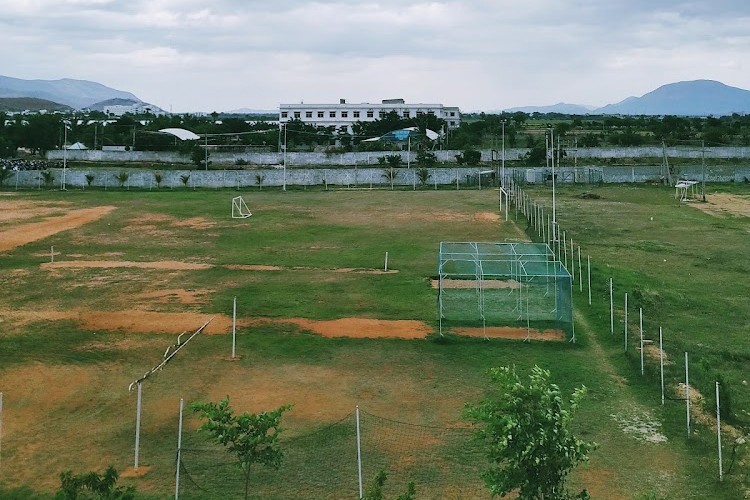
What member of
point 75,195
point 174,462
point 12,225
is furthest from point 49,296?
point 75,195

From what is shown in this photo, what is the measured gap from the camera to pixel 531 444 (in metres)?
8.30

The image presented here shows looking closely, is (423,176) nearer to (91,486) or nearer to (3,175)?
(3,175)

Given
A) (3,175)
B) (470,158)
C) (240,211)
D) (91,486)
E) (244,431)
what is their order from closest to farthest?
(91,486), (244,431), (240,211), (3,175), (470,158)

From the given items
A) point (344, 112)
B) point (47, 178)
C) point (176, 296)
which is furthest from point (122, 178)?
point (344, 112)

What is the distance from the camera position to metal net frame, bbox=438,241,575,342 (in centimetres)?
2183

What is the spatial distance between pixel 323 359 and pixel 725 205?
4236cm

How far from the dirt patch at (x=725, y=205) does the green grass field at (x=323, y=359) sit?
9131 mm

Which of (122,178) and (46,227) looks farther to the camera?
(122,178)

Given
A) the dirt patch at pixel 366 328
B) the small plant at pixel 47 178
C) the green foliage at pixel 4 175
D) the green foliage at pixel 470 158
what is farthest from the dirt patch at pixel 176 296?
the green foliage at pixel 470 158

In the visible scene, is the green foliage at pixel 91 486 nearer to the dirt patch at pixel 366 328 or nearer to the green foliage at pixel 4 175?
the dirt patch at pixel 366 328

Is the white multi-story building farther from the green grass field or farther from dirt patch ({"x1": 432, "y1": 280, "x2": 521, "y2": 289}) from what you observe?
dirt patch ({"x1": 432, "y1": 280, "x2": 521, "y2": 289})

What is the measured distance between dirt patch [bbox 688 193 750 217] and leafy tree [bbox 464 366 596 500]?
142ft

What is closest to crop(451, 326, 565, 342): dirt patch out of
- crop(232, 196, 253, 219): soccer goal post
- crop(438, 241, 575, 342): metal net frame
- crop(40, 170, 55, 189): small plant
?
crop(438, 241, 575, 342): metal net frame

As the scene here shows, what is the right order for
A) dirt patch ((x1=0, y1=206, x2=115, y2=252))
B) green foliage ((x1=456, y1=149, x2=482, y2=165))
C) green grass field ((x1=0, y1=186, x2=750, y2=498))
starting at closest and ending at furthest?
green grass field ((x1=0, y1=186, x2=750, y2=498)) → dirt patch ((x1=0, y1=206, x2=115, y2=252)) → green foliage ((x1=456, y1=149, x2=482, y2=165))
